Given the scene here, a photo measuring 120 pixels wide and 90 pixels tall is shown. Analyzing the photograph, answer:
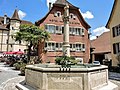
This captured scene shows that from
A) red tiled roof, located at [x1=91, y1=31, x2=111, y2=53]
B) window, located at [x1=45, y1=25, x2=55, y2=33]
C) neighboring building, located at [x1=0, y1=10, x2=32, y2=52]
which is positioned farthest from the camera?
neighboring building, located at [x1=0, y1=10, x2=32, y2=52]

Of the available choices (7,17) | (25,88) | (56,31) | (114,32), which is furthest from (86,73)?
(7,17)

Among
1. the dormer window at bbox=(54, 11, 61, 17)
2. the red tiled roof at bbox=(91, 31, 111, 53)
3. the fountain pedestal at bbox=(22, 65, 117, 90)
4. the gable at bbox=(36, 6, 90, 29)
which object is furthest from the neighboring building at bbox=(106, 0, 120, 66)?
the fountain pedestal at bbox=(22, 65, 117, 90)

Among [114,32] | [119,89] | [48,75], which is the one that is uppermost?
[114,32]

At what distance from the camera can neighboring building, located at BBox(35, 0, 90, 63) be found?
2959 cm

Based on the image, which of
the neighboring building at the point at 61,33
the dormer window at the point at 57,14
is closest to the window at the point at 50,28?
the neighboring building at the point at 61,33

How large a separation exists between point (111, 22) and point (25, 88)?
2125cm

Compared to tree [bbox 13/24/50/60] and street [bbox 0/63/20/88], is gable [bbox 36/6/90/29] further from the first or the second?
street [bbox 0/63/20/88]

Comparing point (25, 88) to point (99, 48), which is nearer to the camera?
point (25, 88)

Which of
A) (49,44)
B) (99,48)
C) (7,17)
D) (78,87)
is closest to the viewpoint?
(78,87)

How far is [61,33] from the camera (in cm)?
3066

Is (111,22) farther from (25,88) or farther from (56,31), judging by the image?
(25,88)

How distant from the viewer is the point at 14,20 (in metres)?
55.7

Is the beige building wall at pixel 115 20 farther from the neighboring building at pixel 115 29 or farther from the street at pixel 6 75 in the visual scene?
the street at pixel 6 75

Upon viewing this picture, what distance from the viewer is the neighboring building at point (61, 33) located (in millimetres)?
29594
